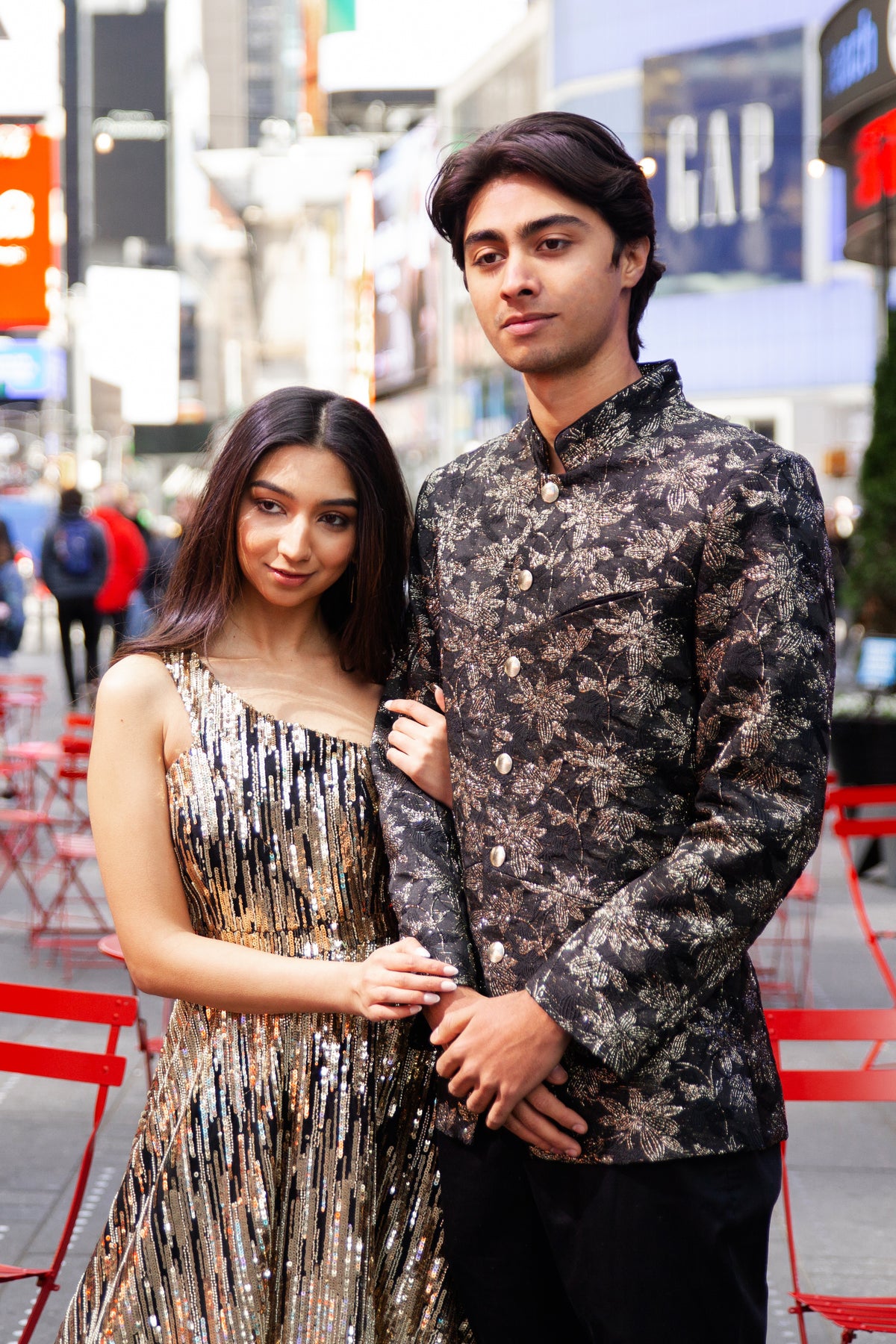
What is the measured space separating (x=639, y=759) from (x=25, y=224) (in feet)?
30.1

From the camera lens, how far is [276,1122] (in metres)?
1.89

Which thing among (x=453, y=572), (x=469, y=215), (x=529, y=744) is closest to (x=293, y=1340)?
(x=529, y=744)

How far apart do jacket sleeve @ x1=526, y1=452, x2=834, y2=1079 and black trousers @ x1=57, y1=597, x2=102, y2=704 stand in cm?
1021

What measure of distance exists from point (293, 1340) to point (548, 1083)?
19.9 inches

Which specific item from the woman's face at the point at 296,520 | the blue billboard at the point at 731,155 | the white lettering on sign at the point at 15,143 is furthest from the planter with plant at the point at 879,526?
the blue billboard at the point at 731,155

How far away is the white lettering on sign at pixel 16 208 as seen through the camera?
9.75 meters

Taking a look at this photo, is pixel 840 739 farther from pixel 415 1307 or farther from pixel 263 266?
pixel 263 266

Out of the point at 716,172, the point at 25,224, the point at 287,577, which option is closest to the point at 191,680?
the point at 287,577

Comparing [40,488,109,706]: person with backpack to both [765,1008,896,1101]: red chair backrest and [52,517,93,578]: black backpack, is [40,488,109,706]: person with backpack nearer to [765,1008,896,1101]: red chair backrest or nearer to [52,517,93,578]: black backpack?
[52,517,93,578]: black backpack

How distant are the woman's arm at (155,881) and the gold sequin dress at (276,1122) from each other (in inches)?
1.3

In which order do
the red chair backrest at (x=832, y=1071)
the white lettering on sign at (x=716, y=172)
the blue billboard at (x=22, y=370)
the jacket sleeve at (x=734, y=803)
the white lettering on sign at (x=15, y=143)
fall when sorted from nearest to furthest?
1. the jacket sleeve at (x=734, y=803)
2. the red chair backrest at (x=832, y=1071)
3. the white lettering on sign at (x=15, y=143)
4. the blue billboard at (x=22, y=370)
5. the white lettering on sign at (x=716, y=172)

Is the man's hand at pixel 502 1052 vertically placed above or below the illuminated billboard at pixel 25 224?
below

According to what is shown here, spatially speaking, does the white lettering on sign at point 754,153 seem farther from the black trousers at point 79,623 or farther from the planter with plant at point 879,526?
the planter with plant at point 879,526

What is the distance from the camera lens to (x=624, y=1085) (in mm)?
1620
